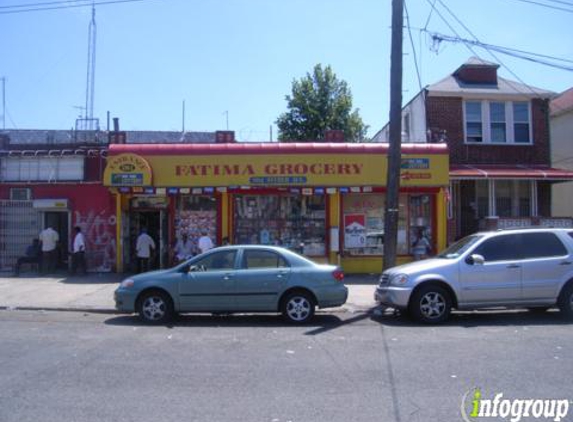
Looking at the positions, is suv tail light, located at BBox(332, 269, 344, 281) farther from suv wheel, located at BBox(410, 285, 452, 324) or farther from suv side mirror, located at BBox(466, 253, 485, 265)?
suv side mirror, located at BBox(466, 253, 485, 265)

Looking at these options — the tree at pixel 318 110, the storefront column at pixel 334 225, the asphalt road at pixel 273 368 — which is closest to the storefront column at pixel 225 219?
the storefront column at pixel 334 225

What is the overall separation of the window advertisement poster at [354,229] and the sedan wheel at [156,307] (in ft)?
29.4

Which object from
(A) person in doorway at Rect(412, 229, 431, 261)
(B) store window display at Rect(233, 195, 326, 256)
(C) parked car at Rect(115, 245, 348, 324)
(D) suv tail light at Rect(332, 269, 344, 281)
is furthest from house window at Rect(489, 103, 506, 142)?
(C) parked car at Rect(115, 245, 348, 324)

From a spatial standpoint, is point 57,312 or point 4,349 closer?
point 4,349

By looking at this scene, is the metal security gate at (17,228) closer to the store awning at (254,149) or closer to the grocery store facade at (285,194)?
the grocery store facade at (285,194)

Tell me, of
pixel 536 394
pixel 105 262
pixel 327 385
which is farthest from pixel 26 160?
pixel 536 394

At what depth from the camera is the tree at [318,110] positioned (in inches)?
1938

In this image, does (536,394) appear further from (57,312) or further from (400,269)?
(57,312)

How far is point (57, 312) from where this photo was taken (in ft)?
41.0

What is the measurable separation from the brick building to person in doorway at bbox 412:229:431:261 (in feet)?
9.75

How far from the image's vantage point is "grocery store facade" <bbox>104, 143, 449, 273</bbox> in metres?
18.1

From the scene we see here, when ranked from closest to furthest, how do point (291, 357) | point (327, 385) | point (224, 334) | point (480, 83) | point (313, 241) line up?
point (327, 385) → point (291, 357) → point (224, 334) → point (313, 241) → point (480, 83)

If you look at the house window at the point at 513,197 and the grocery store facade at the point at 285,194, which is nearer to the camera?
the grocery store facade at the point at 285,194

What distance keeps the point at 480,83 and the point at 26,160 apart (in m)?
17.1
